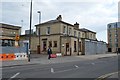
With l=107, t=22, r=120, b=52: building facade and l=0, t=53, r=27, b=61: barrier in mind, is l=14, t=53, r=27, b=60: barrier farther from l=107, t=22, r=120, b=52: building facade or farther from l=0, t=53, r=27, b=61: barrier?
l=107, t=22, r=120, b=52: building facade

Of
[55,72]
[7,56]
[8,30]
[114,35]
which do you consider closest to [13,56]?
[7,56]

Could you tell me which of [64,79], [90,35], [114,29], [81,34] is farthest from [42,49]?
[114,29]

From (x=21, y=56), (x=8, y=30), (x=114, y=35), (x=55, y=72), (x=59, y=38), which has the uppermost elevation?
(x=114, y=35)

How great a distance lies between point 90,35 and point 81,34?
7.14m

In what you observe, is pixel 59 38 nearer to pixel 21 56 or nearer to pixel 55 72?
pixel 21 56

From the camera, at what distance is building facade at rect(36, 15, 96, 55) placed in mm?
50688

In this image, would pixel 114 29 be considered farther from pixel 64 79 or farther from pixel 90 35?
pixel 64 79

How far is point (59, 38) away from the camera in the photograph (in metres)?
51.3

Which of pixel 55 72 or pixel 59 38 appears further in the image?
pixel 59 38

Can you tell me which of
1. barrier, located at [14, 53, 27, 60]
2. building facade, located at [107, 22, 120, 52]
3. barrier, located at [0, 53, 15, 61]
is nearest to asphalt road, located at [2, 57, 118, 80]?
barrier, located at [0, 53, 15, 61]

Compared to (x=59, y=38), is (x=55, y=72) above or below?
below

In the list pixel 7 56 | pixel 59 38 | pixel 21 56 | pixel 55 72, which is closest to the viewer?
pixel 55 72

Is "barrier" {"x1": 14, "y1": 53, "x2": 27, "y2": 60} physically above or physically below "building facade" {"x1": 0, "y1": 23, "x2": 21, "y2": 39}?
below

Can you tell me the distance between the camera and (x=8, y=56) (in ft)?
107
